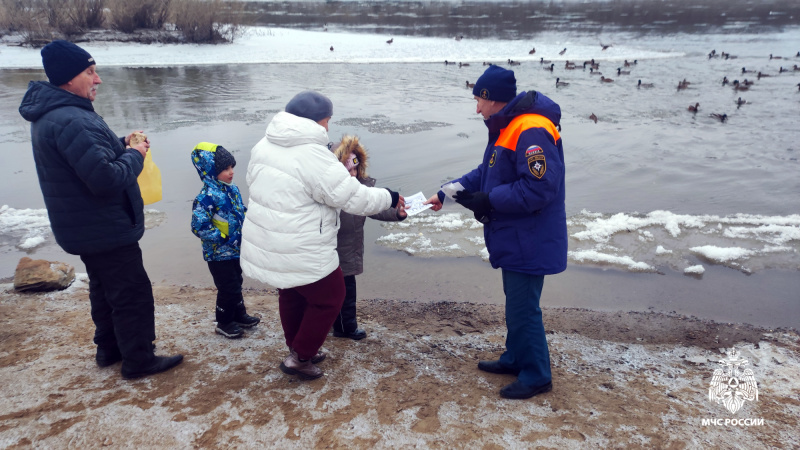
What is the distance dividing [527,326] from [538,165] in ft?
3.29

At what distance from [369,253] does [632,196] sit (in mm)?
4734

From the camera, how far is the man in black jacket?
8.95 feet

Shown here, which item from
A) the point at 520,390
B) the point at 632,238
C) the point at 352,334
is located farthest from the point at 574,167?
the point at 520,390

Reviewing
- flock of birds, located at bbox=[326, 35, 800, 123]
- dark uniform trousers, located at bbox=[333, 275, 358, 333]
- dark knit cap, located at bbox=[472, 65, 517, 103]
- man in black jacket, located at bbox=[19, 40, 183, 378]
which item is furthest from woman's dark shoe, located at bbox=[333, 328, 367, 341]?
flock of birds, located at bbox=[326, 35, 800, 123]

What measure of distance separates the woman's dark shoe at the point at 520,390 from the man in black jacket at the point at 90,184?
2.32 m

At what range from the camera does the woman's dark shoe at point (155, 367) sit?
329 centimetres

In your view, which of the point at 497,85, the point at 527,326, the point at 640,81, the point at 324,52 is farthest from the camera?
the point at 324,52

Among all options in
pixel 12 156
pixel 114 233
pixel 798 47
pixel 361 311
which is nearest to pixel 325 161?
pixel 114 233

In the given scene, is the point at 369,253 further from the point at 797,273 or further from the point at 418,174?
the point at 797,273

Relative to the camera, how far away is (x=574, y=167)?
32.4ft

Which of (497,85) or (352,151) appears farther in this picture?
(352,151)

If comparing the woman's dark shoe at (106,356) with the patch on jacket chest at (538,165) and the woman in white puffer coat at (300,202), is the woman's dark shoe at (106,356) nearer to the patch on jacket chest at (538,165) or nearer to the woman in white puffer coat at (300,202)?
the woman in white puffer coat at (300,202)

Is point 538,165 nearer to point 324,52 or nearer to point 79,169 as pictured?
point 79,169

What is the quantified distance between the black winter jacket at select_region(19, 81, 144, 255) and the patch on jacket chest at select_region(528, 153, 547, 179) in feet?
7.41
